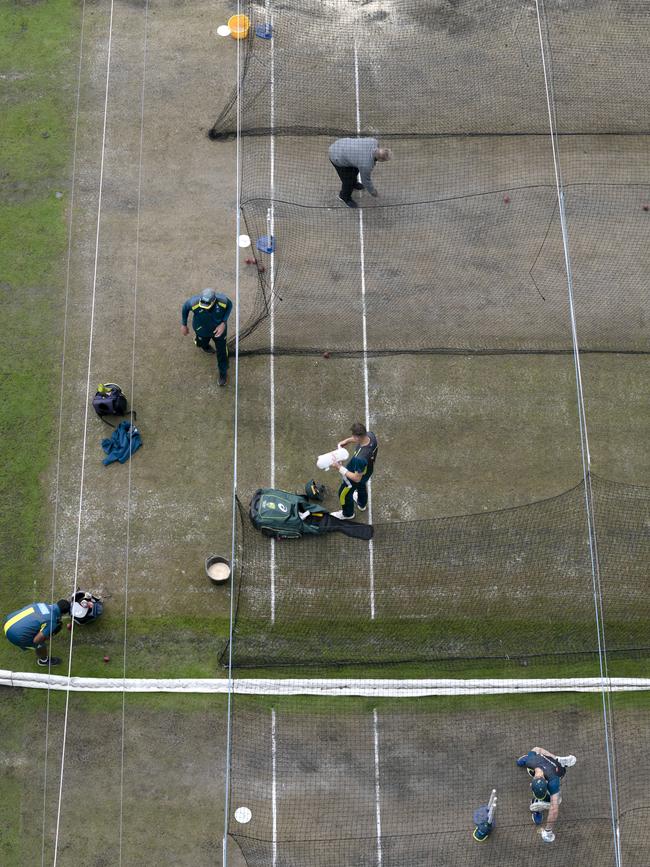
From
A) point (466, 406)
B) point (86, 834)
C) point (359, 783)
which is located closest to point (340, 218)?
point (466, 406)

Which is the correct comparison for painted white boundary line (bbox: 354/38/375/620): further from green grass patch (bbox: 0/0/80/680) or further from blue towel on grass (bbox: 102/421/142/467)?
green grass patch (bbox: 0/0/80/680)

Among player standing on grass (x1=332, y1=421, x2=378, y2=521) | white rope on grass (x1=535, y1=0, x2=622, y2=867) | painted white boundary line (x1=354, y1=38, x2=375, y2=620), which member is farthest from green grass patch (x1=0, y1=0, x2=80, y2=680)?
white rope on grass (x1=535, y1=0, x2=622, y2=867)

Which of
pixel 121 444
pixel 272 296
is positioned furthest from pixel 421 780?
pixel 272 296

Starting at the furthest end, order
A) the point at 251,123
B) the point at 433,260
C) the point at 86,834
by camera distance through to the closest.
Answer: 1. the point at 251,123
2. the point at 433,260
3. the point at 86,834

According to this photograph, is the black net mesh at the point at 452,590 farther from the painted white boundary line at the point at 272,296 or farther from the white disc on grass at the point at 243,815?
the white disc on grass at the point at 243,815

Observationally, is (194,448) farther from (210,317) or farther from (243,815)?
(243,815)

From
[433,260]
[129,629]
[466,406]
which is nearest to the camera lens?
[129,629]

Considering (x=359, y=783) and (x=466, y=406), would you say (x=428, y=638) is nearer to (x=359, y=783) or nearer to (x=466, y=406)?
(x=359, y=783)

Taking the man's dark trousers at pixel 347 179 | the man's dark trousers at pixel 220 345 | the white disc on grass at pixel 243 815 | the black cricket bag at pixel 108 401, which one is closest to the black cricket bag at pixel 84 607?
the black cricket bag at pixel 108 401
